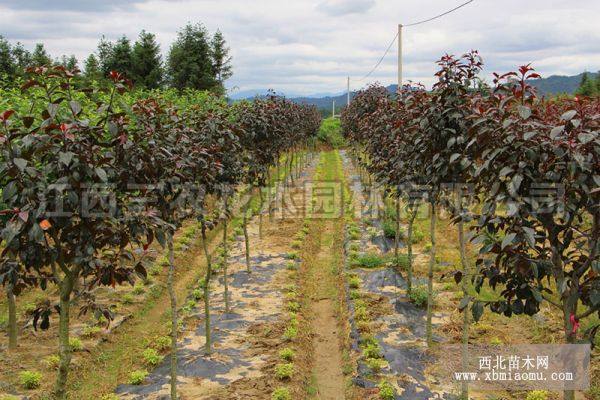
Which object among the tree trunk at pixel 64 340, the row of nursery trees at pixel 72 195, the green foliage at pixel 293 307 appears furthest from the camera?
the green foliage at pixel 293 307

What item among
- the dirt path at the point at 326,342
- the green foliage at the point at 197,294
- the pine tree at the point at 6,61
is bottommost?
the dirt path at the point at 326,342

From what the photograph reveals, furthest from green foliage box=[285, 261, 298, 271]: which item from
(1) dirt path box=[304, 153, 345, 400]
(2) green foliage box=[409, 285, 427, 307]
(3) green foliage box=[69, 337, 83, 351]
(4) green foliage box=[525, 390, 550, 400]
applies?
(4) green foliage box=[525, 390, 550, 400]

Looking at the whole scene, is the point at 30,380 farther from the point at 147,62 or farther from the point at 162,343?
the point at 147,62

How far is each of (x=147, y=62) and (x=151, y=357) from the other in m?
44.1

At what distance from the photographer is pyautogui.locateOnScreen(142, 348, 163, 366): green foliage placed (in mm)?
7918

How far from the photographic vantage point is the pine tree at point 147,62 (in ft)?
154

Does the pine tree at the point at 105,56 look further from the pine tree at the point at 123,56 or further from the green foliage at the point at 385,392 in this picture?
the green foliage at the point at 385,392

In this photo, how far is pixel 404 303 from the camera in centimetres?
→ 1005

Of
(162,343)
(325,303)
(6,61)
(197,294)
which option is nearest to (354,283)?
(325,303)

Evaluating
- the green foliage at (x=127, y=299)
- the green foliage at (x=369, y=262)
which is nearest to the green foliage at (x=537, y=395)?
the green foliage at (x=369, y=262)

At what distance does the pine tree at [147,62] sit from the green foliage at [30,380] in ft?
140

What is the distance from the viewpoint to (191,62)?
4912 centimetres

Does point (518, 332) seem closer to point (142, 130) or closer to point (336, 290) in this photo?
point (336, 290)

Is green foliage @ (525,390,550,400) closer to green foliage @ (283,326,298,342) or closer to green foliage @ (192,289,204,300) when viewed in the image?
green foliage @ (283,326,298,342)
